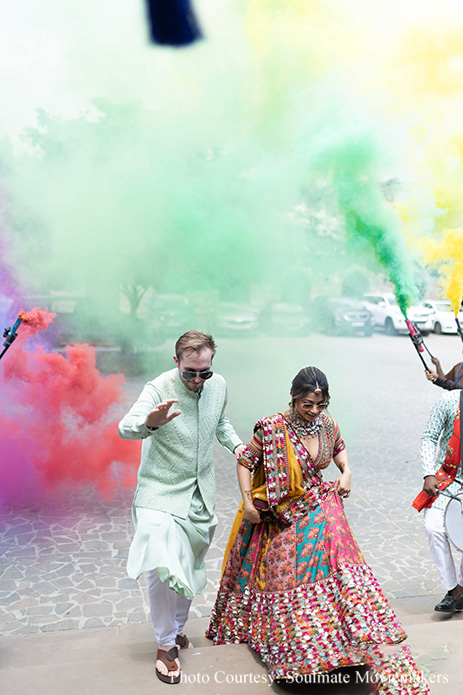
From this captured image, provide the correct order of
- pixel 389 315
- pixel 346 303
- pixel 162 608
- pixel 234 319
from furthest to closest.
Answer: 1. pixel 389 315
2. pixel 346 303
3. pixel 234 319
4. pixel 162 608

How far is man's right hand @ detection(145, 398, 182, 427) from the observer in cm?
274

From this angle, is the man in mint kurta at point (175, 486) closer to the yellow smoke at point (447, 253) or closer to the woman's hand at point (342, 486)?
the woman's hand at point (342, 486)

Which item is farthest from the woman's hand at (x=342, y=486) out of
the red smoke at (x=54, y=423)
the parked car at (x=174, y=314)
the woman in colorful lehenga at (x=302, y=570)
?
the parked car at (x=174, y=314)

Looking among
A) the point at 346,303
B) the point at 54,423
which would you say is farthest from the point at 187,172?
the point at 346,303

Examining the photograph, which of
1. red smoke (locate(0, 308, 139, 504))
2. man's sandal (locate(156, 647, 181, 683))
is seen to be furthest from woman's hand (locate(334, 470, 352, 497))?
red smoke (locate(0, 308, 139, 504))

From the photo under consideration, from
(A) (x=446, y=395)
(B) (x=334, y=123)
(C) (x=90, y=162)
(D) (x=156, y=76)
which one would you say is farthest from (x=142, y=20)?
(A) (x=446, y=395)

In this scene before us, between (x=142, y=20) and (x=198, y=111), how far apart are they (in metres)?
0.96

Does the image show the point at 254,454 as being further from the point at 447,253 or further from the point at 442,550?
the point at 447,253

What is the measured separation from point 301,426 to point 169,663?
1.17 m

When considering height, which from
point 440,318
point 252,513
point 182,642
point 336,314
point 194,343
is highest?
point 440,318

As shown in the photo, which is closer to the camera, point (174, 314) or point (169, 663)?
point (169, 663)

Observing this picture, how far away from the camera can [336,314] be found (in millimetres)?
11438

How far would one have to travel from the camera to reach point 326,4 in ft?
20.3

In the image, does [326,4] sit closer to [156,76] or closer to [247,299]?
[156,76]
